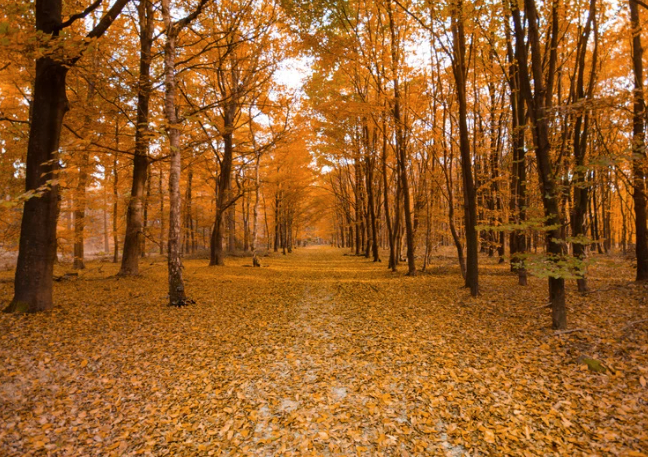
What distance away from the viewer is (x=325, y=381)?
439 cm

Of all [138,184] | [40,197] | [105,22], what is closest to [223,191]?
[138,184]

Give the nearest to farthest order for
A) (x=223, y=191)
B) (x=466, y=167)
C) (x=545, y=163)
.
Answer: (x=545, y=163) → (x=466, y=167) → (x=223, y=191)

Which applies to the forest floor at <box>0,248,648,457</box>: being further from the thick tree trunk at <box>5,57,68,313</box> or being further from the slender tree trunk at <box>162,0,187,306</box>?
the slender tree trunk at <box>162,0,187,306</box>

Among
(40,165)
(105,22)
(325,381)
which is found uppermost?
(105,22)

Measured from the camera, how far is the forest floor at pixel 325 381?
10.4 feet

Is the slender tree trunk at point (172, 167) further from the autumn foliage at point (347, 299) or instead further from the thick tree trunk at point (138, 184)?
the thick tree trunk at point (138, 184)

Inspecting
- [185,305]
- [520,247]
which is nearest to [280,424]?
[185,305]

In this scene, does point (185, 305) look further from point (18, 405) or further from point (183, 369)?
point (18, 405)

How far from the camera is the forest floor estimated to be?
3.17 m

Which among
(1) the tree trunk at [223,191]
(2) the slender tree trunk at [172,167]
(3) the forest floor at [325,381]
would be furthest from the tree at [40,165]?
(1) the tree trunk at [223,191]

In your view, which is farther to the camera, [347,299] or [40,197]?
[347,299]

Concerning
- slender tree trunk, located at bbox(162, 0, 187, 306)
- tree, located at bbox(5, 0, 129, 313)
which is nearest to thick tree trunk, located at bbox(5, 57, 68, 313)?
tree, located at bbox(5, 0, 129, 313)

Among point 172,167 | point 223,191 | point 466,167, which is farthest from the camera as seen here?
point 223,191

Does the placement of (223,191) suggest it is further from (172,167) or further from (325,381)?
(325,381)
